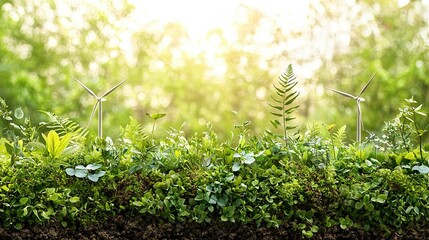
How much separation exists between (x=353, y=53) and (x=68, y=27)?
4272 millimetres

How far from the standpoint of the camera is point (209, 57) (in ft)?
31.4

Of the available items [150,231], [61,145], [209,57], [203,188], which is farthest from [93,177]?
[209,57]

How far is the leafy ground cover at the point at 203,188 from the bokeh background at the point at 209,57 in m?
6.05

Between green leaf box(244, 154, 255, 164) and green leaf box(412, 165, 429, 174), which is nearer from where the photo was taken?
green leaf box(244, 154, 255, 164)

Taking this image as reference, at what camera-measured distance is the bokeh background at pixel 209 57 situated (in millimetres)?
8602

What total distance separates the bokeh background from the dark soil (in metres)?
6.26

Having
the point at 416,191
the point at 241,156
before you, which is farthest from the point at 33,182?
the point at 416,191

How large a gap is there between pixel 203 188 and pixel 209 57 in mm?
7397

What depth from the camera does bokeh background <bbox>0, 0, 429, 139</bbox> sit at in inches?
339

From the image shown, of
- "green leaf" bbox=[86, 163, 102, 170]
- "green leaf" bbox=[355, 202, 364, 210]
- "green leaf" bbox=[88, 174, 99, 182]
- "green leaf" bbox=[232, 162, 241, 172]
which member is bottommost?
"green leaf" bbox=[355, 202, 364, 210]

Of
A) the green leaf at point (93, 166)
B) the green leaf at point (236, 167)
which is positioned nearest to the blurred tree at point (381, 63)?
the green leaf at point (236, 167)

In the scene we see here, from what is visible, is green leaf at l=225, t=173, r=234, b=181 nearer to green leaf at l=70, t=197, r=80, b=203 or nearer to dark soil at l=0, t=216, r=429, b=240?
dark soil at l=0, t=216, r=429, b=240

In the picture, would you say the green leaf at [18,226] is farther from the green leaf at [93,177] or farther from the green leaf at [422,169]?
the green leaf at [422,169]

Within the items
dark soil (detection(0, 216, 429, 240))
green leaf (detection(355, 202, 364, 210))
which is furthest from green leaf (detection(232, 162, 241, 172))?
green leaf (detection(355, 202, 364, 210))
